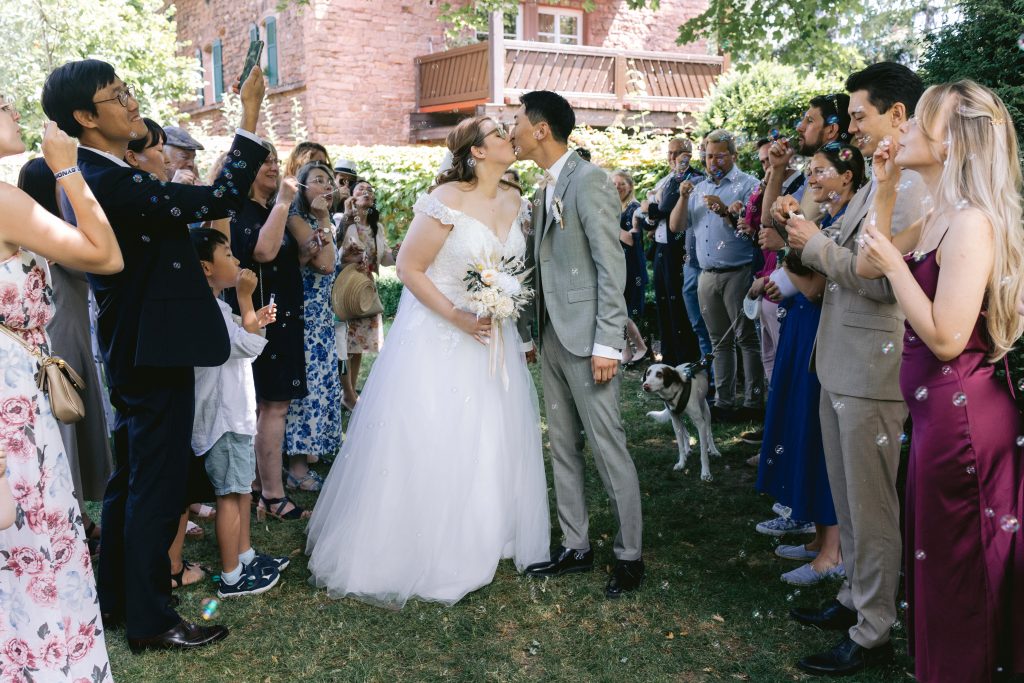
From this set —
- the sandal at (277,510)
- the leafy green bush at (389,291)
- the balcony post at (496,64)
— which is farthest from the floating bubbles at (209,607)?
the balcony post at (496,64)

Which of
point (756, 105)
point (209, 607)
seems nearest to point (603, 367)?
point (209, 607)

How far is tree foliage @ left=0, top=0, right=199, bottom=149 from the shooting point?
1675cm

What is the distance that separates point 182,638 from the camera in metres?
3.72

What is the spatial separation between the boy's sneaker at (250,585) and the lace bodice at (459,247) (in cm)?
175

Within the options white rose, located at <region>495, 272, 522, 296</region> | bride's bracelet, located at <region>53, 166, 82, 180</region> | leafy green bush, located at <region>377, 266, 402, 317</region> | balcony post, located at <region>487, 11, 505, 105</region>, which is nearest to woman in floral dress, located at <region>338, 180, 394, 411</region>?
white rose, located at <region>495, 272, 522, 296</region>

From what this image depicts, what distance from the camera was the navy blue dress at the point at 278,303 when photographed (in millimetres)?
5141

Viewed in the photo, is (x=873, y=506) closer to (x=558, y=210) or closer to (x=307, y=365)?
(x=558, y=210)

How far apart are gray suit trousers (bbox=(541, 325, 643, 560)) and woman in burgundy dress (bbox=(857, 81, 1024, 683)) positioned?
1.66m

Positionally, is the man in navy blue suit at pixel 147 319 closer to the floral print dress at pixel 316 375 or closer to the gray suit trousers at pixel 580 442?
the gray suit trousers at pixel 580 442

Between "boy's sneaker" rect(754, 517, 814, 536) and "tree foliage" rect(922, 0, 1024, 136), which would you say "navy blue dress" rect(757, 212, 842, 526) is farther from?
"tree foliage" rect(922, 0, 1024, 136)

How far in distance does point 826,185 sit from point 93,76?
3259mm

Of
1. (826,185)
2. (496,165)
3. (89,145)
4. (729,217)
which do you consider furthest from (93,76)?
(729,217)

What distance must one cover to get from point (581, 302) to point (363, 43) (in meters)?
17.3

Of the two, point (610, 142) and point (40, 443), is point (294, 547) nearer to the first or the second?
point (40, 443)
